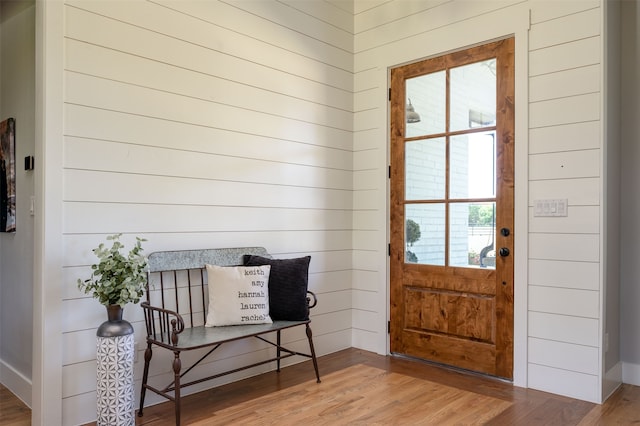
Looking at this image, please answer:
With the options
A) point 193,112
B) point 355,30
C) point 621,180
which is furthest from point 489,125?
point 193,112

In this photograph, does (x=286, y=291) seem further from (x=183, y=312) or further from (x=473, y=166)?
(x=473, y=166)

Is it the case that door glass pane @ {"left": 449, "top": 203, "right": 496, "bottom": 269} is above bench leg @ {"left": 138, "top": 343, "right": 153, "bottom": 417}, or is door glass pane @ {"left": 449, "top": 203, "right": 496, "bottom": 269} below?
above

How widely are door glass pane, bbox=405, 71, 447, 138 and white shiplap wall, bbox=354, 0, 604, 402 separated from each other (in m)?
0.35

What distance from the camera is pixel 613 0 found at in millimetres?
2984

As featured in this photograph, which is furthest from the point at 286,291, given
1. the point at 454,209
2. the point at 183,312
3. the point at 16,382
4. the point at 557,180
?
the point at 557,180

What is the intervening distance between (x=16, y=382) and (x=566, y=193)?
359 cm

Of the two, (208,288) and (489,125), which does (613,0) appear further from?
(208,288)

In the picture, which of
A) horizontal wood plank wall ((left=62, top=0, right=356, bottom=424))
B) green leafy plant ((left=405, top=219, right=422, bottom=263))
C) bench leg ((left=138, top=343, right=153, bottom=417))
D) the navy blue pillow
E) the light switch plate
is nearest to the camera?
horizontal wood plank wall ((left=62, top=0, right=356, bottom=424))

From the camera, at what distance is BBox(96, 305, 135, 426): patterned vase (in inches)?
90.7

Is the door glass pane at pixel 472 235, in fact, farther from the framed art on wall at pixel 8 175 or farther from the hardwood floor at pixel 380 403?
the framed art on wall at pixel 8 175

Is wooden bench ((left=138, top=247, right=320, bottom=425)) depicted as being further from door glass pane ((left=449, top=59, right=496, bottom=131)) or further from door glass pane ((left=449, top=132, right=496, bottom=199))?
door glass pane ((left=449, top=59, right=496, bottom=131))

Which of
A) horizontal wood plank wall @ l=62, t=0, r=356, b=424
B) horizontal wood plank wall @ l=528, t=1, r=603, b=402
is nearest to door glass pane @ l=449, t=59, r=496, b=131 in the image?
horizontal wood plank wall @ l=528, t=1, r=603, b=402

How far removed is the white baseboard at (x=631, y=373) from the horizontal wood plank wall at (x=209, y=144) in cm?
188

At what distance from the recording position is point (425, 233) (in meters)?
3.64
